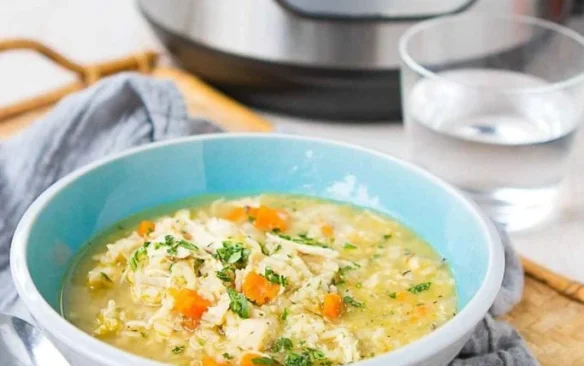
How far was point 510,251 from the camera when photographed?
1.00 metres

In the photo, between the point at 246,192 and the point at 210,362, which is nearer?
the point at 210,362

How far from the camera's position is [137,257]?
0.83 metres

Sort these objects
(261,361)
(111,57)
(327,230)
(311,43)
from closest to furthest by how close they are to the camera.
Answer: (261,361)
(327,230)
(311,43)
(111,57)

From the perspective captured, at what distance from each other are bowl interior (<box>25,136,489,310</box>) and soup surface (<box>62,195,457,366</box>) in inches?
0.9

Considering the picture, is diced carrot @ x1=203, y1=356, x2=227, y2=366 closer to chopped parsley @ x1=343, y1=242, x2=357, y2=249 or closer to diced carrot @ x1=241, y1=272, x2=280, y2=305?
diced carrot @ x1=241, y1=272, x2=280, y2=305

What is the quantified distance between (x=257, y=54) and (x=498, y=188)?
38 centimetres

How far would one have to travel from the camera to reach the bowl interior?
87 cm

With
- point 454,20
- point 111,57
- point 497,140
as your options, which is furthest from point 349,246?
point 111,57

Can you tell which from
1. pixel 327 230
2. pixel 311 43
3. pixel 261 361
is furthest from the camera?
pixel 311 43

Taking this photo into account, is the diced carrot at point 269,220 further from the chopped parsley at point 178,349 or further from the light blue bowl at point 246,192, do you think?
the chopped parsley at point 178,349

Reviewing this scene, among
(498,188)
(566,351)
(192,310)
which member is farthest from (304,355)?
(498,188)

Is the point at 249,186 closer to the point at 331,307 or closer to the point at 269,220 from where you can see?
the point at 269,220

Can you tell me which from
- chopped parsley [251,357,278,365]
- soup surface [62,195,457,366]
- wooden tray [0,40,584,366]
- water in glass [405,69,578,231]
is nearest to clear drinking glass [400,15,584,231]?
water in glass [405,69,578,231]

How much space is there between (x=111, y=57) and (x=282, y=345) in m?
1.04
